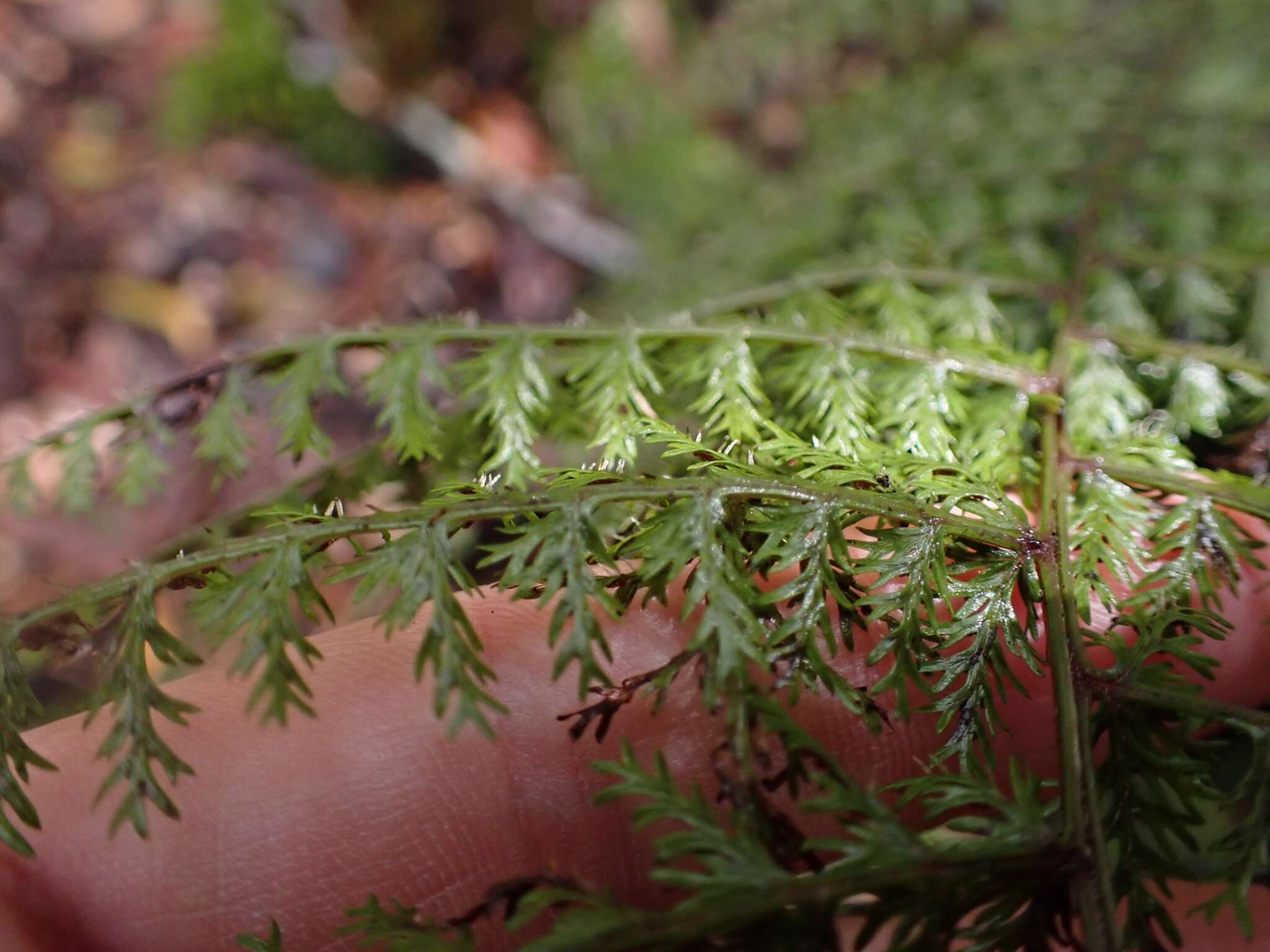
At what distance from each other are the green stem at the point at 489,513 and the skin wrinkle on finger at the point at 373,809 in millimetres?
530

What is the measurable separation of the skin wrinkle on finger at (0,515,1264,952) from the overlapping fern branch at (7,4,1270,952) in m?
0.08

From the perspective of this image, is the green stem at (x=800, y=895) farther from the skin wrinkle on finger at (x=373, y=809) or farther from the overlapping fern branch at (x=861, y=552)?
the skin wrinkle on finger at (x=373, y=809)

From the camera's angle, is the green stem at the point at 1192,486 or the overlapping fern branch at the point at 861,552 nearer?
the overlapping fern branch at the point at 861,552

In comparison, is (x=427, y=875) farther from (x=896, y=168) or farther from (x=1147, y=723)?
(x=896, y=168)

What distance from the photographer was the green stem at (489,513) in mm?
1548

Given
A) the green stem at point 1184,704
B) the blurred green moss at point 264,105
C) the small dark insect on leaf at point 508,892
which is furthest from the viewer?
the blurred green moss at point 264,105

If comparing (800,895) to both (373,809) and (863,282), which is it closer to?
(373,809)

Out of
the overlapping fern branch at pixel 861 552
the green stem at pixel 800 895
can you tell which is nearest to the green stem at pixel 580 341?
the overlapping fern branch at pixel 861 552

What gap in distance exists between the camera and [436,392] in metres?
4.22

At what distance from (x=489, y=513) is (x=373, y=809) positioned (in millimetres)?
1055

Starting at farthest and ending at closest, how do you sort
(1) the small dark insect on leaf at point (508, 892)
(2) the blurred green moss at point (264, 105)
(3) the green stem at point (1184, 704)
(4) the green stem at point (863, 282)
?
(2) the blurred green moss at point (264, 105) → (4) the green stem at point (863, 282) → (3) the green stem at point (1184, 704) → (1) the small dark insect on leaf at point (508, 892)

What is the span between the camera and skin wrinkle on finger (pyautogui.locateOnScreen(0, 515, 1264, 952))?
6.91ft

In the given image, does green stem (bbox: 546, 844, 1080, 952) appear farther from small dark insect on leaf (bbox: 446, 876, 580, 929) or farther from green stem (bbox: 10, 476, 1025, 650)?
green stem (bbox: 10, 476, 1025, 650)

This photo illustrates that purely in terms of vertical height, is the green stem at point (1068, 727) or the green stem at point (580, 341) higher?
the green stem at point (580, 341)
